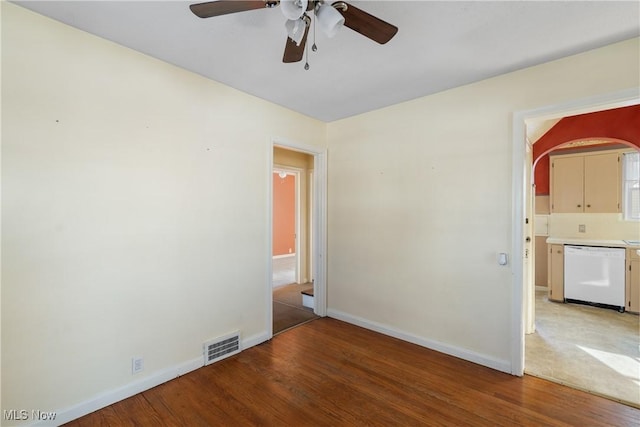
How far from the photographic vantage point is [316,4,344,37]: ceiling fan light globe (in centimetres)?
131

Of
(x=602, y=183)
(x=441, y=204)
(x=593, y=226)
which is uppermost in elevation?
(x=602, y=183)

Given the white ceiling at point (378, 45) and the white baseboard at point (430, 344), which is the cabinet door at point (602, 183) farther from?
the white baseboard at point (430, 344)

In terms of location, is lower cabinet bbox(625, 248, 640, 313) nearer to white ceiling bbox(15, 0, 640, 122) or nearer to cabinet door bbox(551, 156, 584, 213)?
cabinet door bbox(551, 156, 584, 213)

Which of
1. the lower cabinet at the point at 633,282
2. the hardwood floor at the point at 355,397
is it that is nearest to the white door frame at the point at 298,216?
the hardwood floor at the point at 355,397

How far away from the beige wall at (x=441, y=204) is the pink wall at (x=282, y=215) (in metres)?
4.80

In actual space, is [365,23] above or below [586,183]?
above

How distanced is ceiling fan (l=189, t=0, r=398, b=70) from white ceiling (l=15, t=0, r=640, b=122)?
0.31m

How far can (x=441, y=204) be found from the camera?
→ 9.50 ft

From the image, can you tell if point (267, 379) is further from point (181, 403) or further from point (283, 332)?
point (283, 332)

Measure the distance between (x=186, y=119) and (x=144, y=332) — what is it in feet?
6.06

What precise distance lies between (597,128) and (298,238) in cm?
459

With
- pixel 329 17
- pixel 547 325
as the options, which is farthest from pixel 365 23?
pixel 547 325

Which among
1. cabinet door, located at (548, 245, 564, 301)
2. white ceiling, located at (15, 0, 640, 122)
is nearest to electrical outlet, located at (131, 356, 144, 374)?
white ceiling, located at (15, 0, 640, 122)

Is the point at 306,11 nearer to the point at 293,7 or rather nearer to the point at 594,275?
the point at 293,7
